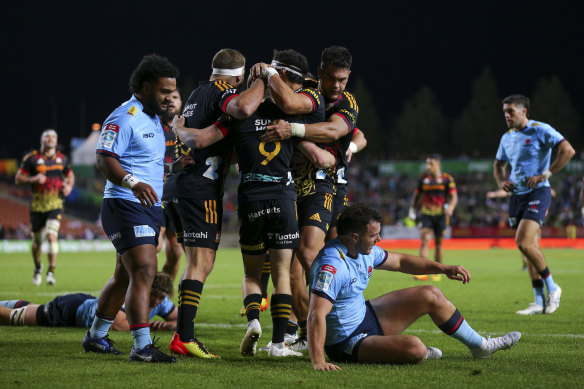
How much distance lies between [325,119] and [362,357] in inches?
89.8

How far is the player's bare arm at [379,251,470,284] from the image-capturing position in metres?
5.36

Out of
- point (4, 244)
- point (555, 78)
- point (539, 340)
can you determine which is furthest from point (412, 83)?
point (539, 340)

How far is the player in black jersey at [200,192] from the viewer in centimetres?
590

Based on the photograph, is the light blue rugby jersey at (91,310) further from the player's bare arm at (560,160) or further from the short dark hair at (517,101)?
the short dark hair at (517,101)

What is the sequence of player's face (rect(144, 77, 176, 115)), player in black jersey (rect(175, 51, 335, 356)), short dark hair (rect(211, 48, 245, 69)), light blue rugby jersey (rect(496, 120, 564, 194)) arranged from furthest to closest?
light blue rugby jersey (rect(496, 120, 564, 194)), short dark hair (rect(211, 48, 245, 69)), player in black jersey (rect(175, 51, 335, 356)), player's face (rect(144, 77, 176, 115))

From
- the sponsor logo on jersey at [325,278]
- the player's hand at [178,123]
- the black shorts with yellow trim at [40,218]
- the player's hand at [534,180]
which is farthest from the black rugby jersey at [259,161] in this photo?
the black shorts with yellow trim at [40,218]

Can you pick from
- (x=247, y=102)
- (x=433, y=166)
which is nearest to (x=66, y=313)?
(x=247, y=102)

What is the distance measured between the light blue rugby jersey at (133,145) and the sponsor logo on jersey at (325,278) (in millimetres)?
1496

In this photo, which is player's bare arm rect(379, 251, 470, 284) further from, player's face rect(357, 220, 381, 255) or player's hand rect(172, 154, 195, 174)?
player's hand rect(172, 154, 195, 174)

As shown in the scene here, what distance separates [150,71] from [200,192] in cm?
107

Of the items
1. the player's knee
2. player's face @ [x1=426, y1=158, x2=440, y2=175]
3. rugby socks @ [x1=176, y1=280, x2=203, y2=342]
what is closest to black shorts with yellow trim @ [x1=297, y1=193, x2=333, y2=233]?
rugby socks @ [x1=176, y1=280, x2=203, y2=342]

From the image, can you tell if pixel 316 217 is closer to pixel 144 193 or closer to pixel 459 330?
pixel 459 330

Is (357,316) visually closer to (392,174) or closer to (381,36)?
(392,174)

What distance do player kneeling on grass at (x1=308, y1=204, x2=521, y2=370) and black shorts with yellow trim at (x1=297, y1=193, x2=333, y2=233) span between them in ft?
3.13
